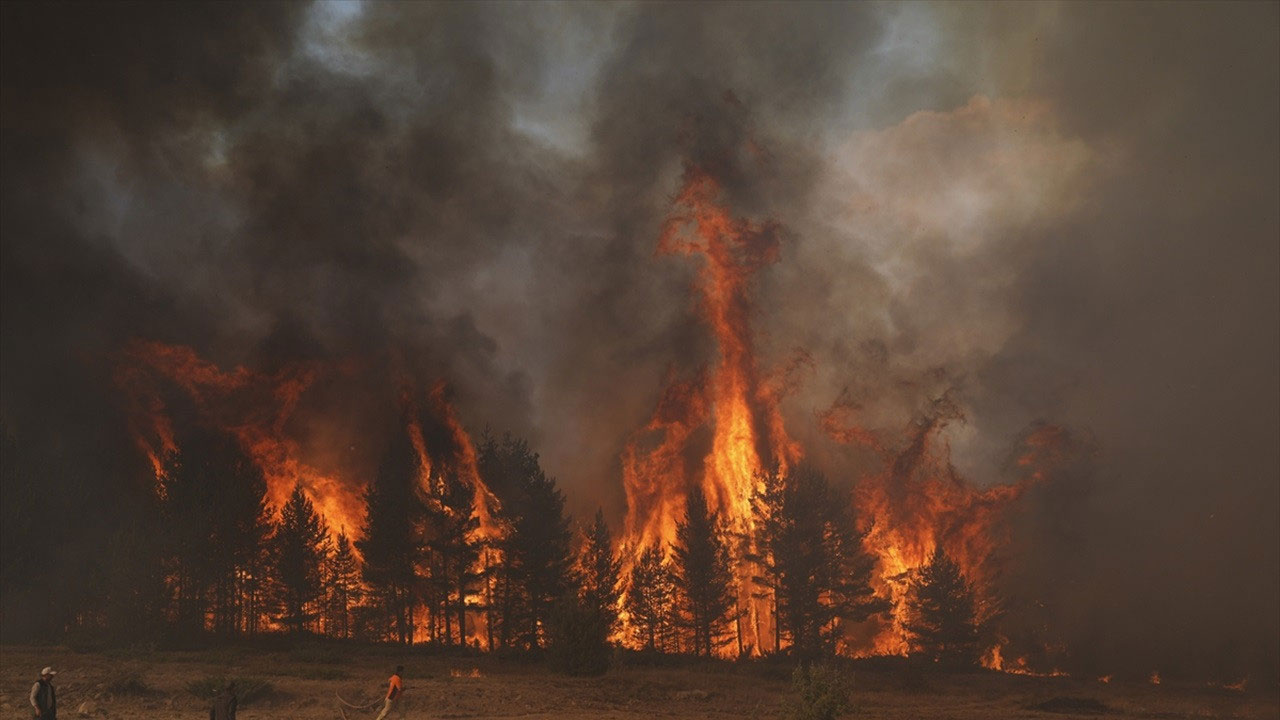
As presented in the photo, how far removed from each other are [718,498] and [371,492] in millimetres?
32002

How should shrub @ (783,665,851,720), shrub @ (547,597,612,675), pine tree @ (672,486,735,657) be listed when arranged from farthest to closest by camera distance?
pine tree @ (672,486,735,657) < shrub @ (547,597,612,675) < shrub @ (783,665,851,720)

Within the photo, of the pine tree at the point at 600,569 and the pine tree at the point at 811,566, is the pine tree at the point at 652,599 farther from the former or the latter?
the pine tree at the point at 811,566

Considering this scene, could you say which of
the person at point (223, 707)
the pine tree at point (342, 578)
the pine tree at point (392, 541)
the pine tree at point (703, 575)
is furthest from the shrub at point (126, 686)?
the pine tree at point (703, 575)

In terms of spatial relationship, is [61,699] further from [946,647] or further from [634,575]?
[946,647]

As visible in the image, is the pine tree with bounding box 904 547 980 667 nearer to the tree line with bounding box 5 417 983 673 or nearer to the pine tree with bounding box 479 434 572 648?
the tree line with bounding box 5 417 983 673

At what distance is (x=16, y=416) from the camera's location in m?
73.4

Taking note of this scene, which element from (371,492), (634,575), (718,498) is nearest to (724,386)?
(718,498)

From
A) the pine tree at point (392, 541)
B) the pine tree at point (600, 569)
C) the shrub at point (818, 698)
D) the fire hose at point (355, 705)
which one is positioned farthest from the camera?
the pine tree at point (600, 569)

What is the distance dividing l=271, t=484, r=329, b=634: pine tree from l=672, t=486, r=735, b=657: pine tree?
24952 millimetres

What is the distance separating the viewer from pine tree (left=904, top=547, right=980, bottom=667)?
2469 inches

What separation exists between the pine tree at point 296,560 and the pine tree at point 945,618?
40573 mm

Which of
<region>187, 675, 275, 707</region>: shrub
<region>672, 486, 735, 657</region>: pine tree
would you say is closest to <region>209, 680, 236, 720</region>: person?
<region>187, 675, 275, 707</region>: shrub

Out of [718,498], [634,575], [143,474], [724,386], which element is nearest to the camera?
[634,575]

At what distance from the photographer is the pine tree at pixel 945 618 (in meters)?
62.7
